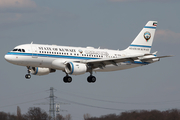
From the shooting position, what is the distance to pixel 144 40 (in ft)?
237

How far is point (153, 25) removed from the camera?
7350cm

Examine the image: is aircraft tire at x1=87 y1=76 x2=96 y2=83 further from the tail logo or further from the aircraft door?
the tail logo

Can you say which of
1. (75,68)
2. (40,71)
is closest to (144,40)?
(75,68)

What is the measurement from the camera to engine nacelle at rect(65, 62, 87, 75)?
58.6m

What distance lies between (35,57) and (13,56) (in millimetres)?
3203

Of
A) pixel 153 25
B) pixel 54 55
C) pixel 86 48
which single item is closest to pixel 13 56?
pixel 54 55

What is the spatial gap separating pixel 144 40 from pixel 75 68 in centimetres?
1906

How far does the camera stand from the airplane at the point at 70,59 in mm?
56938

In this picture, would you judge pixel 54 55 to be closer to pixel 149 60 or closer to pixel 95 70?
pixel 95 70

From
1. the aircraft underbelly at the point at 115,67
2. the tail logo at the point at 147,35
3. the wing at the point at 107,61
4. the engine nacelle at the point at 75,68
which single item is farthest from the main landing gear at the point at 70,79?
the tail logo at the point at 147,35

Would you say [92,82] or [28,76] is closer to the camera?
[28,76]

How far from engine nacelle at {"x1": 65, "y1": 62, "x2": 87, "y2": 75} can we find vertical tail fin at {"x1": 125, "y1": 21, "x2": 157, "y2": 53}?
13783 mm

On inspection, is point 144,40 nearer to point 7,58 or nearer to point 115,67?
point 115,67

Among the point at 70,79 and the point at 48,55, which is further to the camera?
the point at 70,79
